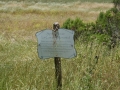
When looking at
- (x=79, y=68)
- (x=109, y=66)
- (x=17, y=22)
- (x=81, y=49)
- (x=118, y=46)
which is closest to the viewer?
(x=79, y=68)

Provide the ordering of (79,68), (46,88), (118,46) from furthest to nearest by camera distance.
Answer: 1. (118,46)
2. (79,68)
3. (46,88)

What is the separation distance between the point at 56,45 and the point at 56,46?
0.04ft

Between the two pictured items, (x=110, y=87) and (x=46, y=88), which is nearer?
(x=46, y=88)

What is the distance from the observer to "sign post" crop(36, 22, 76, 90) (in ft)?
15.0

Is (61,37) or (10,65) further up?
(61,37)

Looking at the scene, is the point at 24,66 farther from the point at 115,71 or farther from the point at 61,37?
the point at 115,71

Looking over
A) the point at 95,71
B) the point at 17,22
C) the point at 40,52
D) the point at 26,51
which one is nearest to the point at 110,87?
the point at 95,71

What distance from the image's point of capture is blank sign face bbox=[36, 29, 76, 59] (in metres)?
4.57

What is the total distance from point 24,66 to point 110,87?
1337mm

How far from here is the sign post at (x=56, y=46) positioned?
456 centimetres

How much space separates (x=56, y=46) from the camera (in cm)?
460

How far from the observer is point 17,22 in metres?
21.6

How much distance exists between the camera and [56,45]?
15.1 ft

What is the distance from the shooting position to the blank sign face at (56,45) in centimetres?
457
